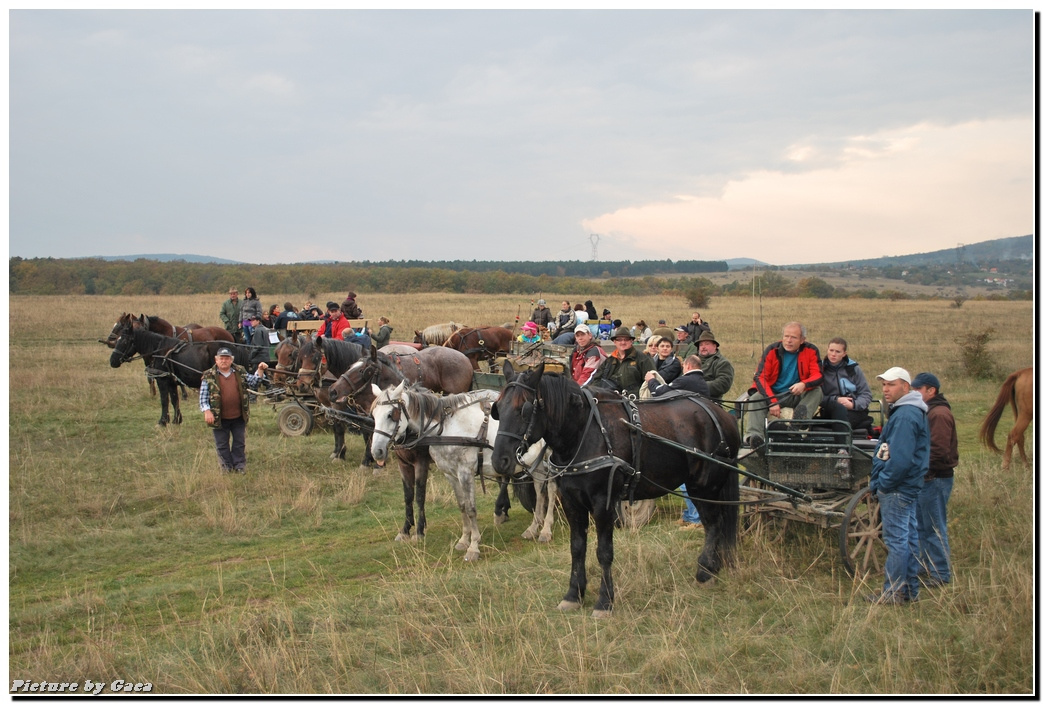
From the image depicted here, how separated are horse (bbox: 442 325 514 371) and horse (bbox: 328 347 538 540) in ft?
15.9

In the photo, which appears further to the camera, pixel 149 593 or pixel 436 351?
pixel 436 351

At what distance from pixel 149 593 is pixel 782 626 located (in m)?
5.50

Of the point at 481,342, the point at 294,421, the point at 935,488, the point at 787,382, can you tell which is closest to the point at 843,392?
the point at 787,382

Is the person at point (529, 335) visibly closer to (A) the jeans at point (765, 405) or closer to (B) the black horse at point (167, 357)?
(B) the black horse at point (167, 357)

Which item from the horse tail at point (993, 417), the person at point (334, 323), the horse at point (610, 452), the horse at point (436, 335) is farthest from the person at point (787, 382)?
the horse at point (436, 335)

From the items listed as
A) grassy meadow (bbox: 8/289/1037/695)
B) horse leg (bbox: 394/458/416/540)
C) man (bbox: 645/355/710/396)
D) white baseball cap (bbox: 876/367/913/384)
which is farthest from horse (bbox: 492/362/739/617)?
horse leg (bbox: 394/458/416/540)

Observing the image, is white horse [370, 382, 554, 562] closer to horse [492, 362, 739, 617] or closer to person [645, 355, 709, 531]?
person [645, 355, 709, 531]

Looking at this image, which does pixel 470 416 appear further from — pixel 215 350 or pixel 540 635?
pixel 215 350

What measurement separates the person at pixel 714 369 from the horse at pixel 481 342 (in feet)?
30.0

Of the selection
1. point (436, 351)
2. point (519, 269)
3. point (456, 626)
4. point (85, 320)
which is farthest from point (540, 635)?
point (519, 269)

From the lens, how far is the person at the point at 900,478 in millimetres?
5836

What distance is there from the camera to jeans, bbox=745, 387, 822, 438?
769cm

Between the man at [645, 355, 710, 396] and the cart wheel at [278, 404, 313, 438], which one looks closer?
the man at [645, 355, 710, 396]

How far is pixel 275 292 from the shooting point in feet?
235
